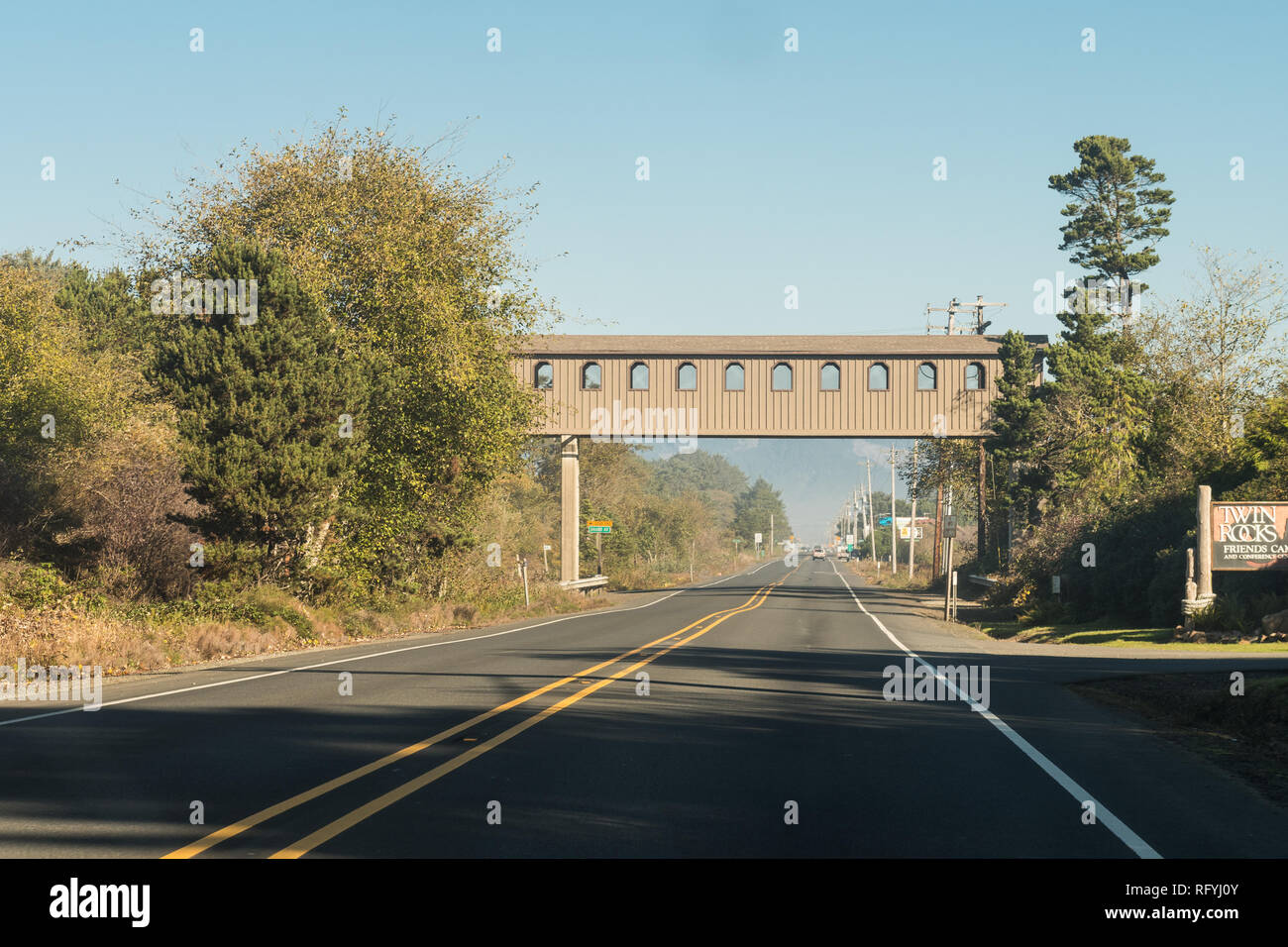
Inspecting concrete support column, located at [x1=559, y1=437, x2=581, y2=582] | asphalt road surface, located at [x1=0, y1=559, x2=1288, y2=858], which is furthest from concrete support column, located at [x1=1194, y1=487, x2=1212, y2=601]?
concrete support column, located at [x1=559, y1=437, x2=581, y2=582]

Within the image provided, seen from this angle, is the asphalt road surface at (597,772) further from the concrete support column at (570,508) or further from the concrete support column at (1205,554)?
the concrete support column at (570,508)

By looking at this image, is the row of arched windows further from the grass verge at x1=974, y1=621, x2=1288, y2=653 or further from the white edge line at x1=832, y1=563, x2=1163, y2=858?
the white edge line at x1=832, y1=563, x2=1163, y2=858

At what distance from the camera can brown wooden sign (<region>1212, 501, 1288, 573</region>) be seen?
25359mm

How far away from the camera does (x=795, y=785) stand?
352 inches

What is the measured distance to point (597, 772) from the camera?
9367mm

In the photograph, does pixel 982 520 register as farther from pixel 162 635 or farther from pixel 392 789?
pixel 392 789

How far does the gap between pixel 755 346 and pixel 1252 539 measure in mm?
25439

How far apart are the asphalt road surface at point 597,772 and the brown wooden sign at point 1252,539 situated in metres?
9.13

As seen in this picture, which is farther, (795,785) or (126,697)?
(126,697)

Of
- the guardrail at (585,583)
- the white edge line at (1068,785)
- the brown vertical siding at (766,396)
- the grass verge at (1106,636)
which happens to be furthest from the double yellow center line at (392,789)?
the brown vertical siding at (766,396)

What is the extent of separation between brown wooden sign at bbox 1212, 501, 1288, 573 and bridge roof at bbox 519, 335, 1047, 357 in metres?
23.2
